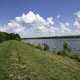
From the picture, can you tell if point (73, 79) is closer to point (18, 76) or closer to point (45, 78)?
point (45, 78)

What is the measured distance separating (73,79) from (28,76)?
2509 millimetres

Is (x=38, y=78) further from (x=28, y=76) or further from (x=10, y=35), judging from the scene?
(x=10, y=35)

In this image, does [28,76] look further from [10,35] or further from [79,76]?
[10,35]

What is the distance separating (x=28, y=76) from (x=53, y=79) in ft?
4.82

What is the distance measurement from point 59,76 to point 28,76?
71.6 inches

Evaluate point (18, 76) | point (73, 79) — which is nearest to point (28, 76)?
point (18, 76)

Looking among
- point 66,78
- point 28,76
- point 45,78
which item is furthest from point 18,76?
point 66,78

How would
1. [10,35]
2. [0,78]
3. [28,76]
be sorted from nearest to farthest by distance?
1. [0,78]
2. [28,76]
3. [10,35]

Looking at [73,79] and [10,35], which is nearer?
[73,79]

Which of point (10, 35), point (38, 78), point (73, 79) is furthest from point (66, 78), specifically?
point (10, 35)

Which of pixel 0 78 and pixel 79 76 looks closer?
pixel 0 78

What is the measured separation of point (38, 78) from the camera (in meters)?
14.3

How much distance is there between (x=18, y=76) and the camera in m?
14.5

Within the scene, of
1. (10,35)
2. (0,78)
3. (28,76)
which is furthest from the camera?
(10,35)
